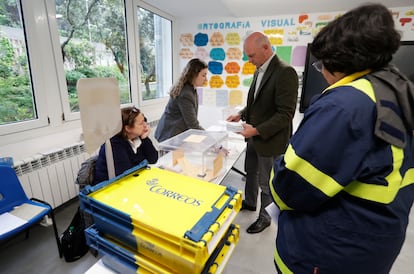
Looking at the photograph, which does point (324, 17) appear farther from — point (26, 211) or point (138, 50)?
point (26, 211)

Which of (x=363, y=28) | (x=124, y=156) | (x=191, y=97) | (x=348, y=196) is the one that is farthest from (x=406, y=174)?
(x=191, y=97)

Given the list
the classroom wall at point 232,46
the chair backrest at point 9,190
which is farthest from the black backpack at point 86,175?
the classroom wall at point 232,46

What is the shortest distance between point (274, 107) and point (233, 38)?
2.03 meters

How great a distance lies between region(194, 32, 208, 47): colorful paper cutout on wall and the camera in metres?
3.44

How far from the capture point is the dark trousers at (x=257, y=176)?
1823 mm

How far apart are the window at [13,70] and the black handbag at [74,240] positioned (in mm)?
1015

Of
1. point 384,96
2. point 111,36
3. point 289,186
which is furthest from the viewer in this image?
point 111,36

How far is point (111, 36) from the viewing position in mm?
2672

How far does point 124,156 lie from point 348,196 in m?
1.19

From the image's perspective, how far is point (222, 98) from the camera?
11.8 ft

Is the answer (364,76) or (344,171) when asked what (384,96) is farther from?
(344,171)

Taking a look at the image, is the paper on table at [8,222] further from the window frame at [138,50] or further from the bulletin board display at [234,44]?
the bulletin board display at [234,44]

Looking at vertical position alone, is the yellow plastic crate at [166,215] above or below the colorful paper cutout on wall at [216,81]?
below

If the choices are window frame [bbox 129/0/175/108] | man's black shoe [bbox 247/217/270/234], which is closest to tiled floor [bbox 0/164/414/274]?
man's black shoe [bbox 247/217/270/234]
